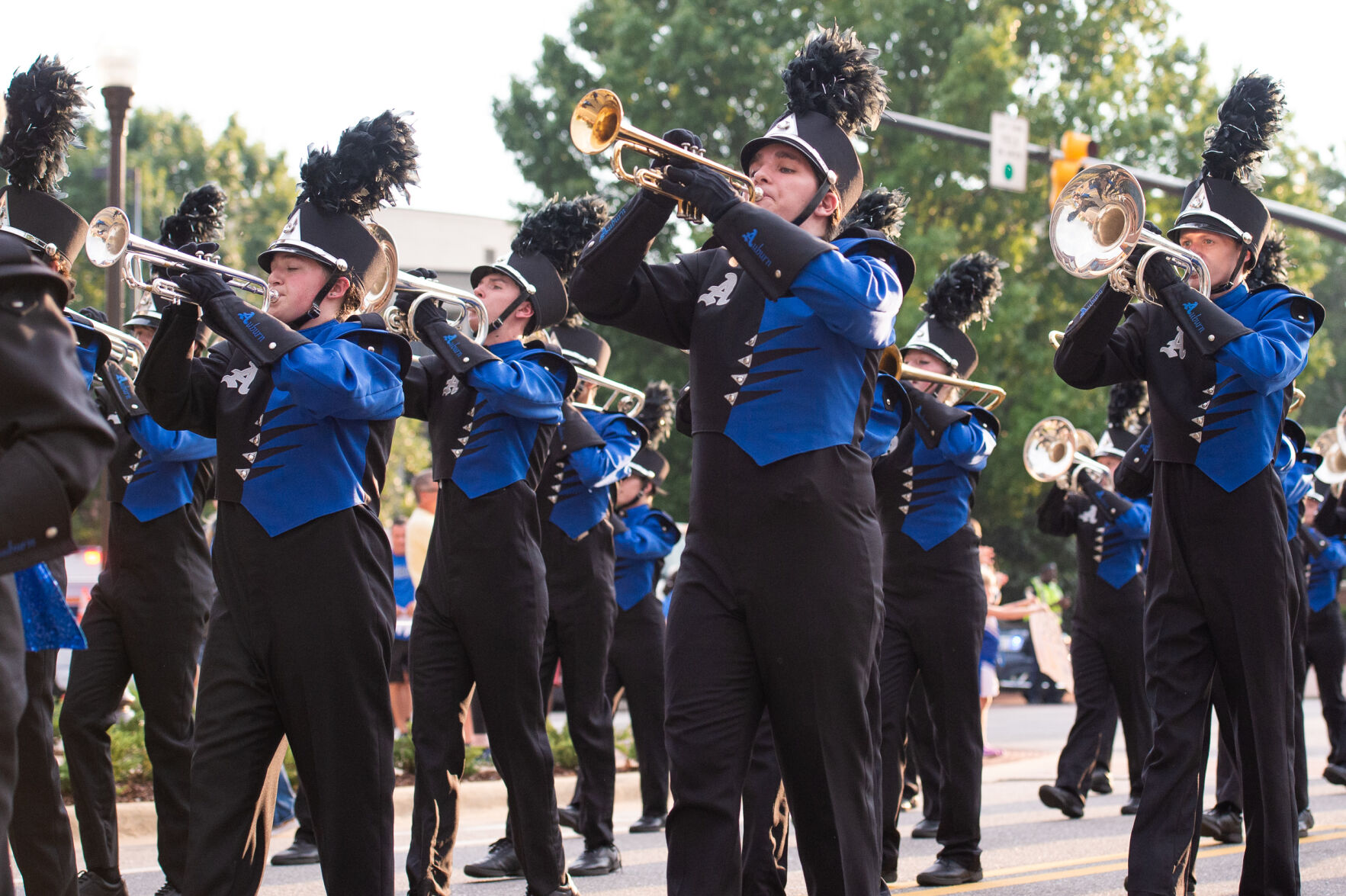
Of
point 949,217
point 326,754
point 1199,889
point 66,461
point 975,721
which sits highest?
point 949,217

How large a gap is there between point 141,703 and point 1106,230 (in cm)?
423

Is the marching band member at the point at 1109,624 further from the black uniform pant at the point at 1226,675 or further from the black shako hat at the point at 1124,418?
the black uniform pant at the point at 1226,675

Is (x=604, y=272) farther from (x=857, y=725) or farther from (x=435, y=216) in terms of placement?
(x=435, y=216)

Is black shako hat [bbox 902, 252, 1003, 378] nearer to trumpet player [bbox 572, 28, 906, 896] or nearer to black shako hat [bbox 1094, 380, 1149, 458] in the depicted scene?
black shako hat [bbox 1094, 380, 1149, 458]

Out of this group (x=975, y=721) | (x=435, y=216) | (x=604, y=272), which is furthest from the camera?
(x=435, y=216)

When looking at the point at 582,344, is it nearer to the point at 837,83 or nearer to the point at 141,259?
the point at 141,259

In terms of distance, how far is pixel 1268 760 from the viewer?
5289 mm

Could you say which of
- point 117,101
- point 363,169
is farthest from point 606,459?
point 117,101

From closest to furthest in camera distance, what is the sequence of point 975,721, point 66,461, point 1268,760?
1. point 66,461
2. point 1268,760
3. point 975,721

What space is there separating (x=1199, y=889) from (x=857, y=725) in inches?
122

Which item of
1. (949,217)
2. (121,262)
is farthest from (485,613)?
(949,217)

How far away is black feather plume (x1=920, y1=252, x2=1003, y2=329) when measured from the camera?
26.6 feet

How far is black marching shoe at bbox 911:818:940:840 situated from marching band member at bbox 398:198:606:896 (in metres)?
3.15

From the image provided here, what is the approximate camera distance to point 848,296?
399 centimetres
